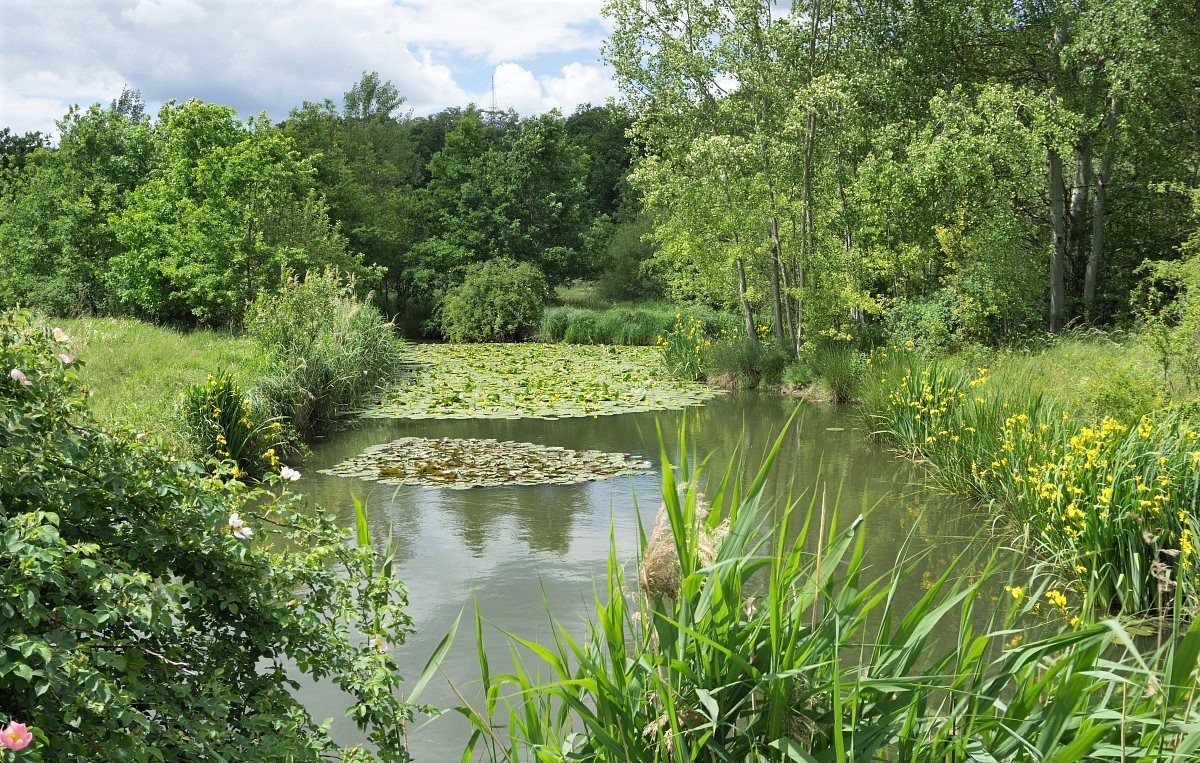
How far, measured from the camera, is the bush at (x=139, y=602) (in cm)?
195

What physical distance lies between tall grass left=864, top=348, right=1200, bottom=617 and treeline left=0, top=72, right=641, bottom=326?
40.0 ft

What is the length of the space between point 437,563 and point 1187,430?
5.15 meters

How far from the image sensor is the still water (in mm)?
5144

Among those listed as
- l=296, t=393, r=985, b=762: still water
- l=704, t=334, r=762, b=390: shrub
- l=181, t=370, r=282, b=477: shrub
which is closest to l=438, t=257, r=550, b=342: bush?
l=704, t=334, r=762, b=390: shrub

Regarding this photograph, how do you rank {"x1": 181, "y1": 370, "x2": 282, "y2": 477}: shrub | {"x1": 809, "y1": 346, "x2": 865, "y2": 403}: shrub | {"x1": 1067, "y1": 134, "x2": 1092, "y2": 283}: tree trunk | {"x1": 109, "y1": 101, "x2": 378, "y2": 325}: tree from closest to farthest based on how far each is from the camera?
{"x1": 181, "y1": 370, "x2": 282, "y2": 477}: shrub → {"x1": 809, "y1": 346, "x2": 865, "y2": 403}: shrub → {"x1": 1067, "y1": 134, "x2": 1092, "y2": 283}: tree trunk → {"x1": 109, "y1": 101, "x2": 378, "y2": 325}: tree

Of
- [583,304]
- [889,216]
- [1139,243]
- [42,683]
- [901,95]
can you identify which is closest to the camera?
[42,683]

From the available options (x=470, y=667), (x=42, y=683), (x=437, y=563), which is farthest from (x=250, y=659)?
(x=437, y=563)

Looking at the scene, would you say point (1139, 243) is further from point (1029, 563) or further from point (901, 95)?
point (1029, 563)

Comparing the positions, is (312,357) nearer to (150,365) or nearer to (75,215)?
(150,365)

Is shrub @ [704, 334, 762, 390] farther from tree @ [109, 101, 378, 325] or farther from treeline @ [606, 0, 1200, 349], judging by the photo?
tree @ [109, 101, 378, 325]

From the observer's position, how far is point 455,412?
13180 mm

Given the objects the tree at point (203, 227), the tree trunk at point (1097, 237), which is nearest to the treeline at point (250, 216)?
the tree at point (203, 227)

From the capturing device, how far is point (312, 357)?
1194 centimetres

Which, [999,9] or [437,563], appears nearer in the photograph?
[437,563]
